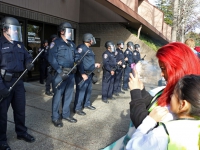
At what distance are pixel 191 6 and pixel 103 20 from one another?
4.50m

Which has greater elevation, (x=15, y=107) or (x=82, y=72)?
(x=82, y=72)

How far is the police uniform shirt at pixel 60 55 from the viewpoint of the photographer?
11.8 ft

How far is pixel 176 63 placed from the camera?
124cm

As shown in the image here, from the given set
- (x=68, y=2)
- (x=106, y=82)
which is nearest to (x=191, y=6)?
(x=106, y=82)

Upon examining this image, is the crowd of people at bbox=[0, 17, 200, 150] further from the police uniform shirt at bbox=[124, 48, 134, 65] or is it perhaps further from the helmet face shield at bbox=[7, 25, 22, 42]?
the police uniform shirt at bbox=[124, 48, 134, 65]

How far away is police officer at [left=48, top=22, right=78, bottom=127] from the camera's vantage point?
3.62 m

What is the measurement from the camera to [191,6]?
7230 mm

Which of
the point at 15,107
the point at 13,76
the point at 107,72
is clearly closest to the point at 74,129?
the point at 15,107

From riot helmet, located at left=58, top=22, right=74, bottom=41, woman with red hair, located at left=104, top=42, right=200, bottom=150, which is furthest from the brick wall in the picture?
woman with red hair, located at left=104, top=42, right=200, bottom=150

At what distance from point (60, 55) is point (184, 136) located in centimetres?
301

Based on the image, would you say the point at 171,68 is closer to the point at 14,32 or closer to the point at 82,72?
the point at 14,32

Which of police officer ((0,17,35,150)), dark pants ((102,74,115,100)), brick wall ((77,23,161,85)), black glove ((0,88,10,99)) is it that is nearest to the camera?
black glove ((0,88,10,99))

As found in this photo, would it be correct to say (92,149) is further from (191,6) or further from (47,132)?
(191,6)

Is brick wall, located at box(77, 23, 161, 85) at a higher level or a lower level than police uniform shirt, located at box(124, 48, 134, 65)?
higher
